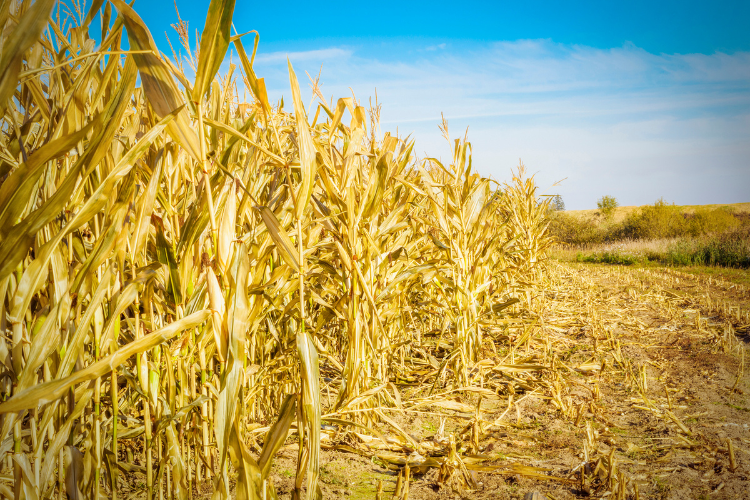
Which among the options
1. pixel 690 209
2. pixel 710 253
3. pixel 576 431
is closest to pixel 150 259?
pixel 576 431

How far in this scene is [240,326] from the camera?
125 centimetres

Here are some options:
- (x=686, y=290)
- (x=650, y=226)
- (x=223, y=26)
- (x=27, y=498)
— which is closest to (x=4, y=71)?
(x=223, y=26)

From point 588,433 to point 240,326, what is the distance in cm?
220

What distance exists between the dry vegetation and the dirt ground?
0.06 ft

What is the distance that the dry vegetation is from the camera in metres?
1.18

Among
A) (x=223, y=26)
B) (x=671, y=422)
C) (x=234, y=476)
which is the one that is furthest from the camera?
(x=671, y=422)

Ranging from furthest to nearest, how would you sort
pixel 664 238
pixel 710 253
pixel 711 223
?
1. pixel 664 238
2. pixel 711 223
3. pixel 710 253

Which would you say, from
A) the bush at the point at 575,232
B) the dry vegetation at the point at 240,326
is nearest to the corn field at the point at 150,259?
the dry vegetation at the point at 240,326

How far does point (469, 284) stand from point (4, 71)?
3.42 metres

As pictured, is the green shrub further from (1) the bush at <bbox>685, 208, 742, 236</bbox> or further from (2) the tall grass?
(1) the bush at <bbox>685, 208, 742, 236</bbox>

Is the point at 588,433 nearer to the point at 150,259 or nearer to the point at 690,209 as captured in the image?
the point at 150,259

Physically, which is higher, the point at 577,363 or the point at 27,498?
the point at 27,498

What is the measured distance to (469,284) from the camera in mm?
3748

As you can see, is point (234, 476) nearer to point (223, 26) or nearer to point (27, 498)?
point (27, 498)
